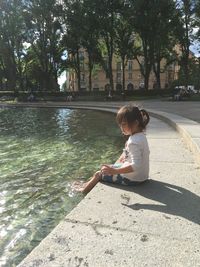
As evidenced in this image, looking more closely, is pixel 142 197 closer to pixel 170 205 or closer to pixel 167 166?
pixel 170 205

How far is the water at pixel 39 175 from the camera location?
15.1ft

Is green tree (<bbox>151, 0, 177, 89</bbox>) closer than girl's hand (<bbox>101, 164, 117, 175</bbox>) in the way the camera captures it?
No

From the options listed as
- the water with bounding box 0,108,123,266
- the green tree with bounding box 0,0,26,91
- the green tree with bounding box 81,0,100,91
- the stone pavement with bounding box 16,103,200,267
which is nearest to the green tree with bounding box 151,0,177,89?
the green tree with bounding box 81,0,100,91

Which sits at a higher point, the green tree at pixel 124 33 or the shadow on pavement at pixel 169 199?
the green tree at pixel 124 33

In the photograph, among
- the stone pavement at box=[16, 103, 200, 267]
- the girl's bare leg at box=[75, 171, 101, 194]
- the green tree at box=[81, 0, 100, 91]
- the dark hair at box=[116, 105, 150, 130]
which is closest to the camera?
the stone pavement at box=[16, 103, 200, 267]

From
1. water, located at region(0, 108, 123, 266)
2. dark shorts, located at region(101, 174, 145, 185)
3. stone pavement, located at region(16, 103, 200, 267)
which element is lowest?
water, located at region(0, 108, 123, 266)

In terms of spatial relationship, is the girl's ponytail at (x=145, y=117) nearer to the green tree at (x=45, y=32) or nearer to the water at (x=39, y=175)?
the water at (x=39, y=175)

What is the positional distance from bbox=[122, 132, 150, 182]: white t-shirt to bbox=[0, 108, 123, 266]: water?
900mm

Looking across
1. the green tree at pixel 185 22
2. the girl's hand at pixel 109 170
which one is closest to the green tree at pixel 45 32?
the green tree at pixel 185 22

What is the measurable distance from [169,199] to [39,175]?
3.29 meters

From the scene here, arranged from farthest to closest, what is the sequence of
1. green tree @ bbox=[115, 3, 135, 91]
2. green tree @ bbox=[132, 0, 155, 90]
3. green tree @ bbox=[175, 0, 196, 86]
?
green tree @ bbox=[175, 0, 196, 86] → green tree @ bbox=[115, 3, 135, 91] → green tree @ bbox=[132, 0, 155, 90]

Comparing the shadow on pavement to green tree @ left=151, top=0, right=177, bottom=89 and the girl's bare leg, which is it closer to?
the girl's bare leg

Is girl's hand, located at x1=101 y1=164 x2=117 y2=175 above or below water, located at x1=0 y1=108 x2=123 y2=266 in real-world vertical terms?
above

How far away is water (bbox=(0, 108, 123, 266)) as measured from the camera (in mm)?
4602
